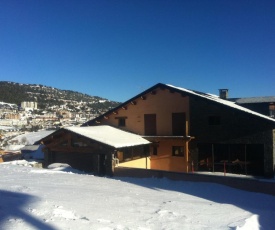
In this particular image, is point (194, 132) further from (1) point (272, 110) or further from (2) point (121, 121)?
(1) point (272, 110)

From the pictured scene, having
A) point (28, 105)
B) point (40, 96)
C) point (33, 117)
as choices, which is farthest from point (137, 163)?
point (40, 96)

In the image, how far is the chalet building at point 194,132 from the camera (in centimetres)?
1928

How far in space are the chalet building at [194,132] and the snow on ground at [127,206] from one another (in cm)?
649

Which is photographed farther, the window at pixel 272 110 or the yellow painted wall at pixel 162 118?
the window at pixel 272 110

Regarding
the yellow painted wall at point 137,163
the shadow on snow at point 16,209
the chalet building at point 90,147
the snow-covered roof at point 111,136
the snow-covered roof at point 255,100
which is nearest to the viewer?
the shadow on snow at point 16,209

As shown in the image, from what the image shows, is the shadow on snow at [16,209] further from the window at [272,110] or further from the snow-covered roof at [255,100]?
the window at [272,110]

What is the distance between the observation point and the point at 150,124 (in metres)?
23.8

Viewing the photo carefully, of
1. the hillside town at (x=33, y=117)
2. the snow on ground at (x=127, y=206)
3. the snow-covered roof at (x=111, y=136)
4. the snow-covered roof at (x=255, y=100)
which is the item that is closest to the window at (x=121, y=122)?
the snow-covered roof at (x=111, y=136)

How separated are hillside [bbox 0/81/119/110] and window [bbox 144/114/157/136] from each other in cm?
8934

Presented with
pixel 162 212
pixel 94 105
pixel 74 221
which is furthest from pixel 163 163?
pixel 94 105

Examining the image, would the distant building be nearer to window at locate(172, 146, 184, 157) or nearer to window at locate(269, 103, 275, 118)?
window at locate(172, 146, 184, 157)

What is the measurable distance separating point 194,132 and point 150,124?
3761 millimetres

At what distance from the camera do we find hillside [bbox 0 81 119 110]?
107m

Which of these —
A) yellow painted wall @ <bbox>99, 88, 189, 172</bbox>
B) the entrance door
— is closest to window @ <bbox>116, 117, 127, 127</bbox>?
yellow painted wall @ <bbox>99, 88, 189, 172</bbox>
